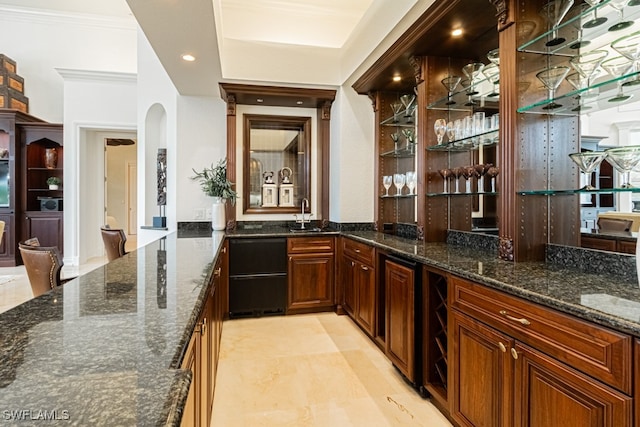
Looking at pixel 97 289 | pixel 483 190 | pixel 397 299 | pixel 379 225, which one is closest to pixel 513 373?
pixel 397 299

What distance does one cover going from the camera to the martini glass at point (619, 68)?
1.69 meters

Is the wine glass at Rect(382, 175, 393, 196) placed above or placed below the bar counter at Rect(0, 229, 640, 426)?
above

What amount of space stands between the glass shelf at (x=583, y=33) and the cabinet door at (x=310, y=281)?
264 centimetres

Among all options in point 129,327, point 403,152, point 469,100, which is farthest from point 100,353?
point 403,152

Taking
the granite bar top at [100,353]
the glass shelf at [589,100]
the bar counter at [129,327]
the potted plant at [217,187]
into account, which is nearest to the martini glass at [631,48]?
the glass shelf at [589,100]

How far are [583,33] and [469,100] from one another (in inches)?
37.9

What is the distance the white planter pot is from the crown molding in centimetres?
361

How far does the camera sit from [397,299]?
2.57 meters

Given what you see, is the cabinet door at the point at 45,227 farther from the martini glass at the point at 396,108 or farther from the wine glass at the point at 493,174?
the wine glass at the point at 493,174

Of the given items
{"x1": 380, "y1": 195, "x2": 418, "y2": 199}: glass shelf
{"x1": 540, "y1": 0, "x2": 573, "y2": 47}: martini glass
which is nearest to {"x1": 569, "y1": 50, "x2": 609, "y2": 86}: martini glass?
{"x1": 540, "y1": 0, "x2": 573, "y2": 47}: martini glass

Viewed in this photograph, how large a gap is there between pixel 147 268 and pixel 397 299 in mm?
1623

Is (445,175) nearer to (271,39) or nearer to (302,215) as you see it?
(302,215)

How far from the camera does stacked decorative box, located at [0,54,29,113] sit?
6.25 metres

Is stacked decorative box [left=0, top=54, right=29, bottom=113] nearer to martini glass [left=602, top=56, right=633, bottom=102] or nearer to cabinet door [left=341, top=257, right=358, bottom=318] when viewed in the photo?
cabinet door [left=341, top=257, right=358, bottom=318]
